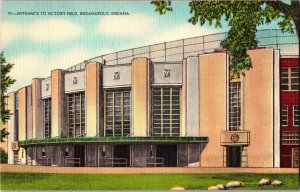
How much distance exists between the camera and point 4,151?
22.5 metres

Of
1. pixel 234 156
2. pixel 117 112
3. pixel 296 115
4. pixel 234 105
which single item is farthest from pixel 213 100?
pixel 117 112

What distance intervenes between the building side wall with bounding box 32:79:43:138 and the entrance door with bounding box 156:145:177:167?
441cm

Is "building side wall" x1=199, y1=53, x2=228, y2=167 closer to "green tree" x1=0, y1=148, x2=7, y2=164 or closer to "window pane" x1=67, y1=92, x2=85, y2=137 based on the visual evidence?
"window pane" x1=67, y1=92, x2=85, y2=137

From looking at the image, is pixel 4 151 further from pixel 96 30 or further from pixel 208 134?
pixel 208 134

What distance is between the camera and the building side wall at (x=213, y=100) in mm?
22672

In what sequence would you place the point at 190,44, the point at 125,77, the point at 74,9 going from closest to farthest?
the point at 74,9 → the point at 190,44 → the point at 125,77

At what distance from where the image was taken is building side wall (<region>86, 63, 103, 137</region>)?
24594mm

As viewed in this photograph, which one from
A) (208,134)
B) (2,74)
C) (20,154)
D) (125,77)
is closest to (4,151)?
(20,154)

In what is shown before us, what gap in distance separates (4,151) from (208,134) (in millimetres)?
7042

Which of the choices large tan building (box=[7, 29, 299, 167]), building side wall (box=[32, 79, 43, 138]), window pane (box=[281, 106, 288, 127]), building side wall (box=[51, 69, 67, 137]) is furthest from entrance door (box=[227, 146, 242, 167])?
building side wall (box=[32, 79, 43, 138])

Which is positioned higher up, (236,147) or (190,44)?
(190,44)

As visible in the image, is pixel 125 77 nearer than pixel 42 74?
No

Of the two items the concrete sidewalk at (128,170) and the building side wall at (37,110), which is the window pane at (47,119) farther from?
the concrete sidewalk at (128,170)

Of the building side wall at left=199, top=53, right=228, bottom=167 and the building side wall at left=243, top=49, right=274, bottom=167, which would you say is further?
the building side wall at left=199, top=53, right=228, bottom=167
